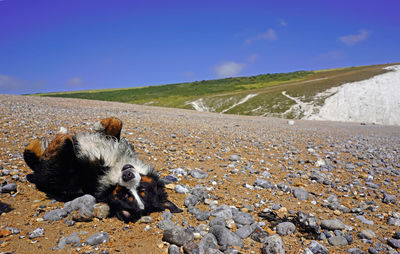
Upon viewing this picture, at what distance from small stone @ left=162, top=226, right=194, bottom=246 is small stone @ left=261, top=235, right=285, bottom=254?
1111 millimetres

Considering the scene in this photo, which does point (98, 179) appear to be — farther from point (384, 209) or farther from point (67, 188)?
point (384, 209)

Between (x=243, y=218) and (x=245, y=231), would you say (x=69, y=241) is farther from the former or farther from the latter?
(x=243, y=218)

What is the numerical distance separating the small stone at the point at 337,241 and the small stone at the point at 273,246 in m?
0.94

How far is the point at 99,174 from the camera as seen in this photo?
4184mm

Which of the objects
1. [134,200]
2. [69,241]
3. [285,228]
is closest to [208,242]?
[134,200]

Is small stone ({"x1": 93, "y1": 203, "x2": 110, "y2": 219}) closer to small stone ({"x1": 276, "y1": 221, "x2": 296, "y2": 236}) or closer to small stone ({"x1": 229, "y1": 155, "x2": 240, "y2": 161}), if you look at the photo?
small stone ({"x1": 276, "y1": 221, "x2": 296, "y2": 236})

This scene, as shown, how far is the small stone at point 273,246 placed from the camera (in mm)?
3340

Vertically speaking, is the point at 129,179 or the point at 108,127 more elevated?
the point at 108,127

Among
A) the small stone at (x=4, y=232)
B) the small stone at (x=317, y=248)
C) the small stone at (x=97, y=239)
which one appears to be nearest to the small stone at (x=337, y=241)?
the small stone at (x=317, y=248)

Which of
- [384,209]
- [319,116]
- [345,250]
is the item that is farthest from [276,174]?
[319,116]

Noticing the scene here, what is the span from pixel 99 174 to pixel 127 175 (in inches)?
40.0

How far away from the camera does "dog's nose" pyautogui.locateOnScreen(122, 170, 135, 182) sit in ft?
11.5

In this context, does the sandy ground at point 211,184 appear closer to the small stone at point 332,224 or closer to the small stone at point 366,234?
the small stone at point 366,234

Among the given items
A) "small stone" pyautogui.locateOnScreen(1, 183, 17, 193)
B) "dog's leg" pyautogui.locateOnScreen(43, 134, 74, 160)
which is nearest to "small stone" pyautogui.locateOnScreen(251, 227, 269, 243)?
"dog's leg" pyautogui.locateOnScreen(43, 134, 74, 160)
